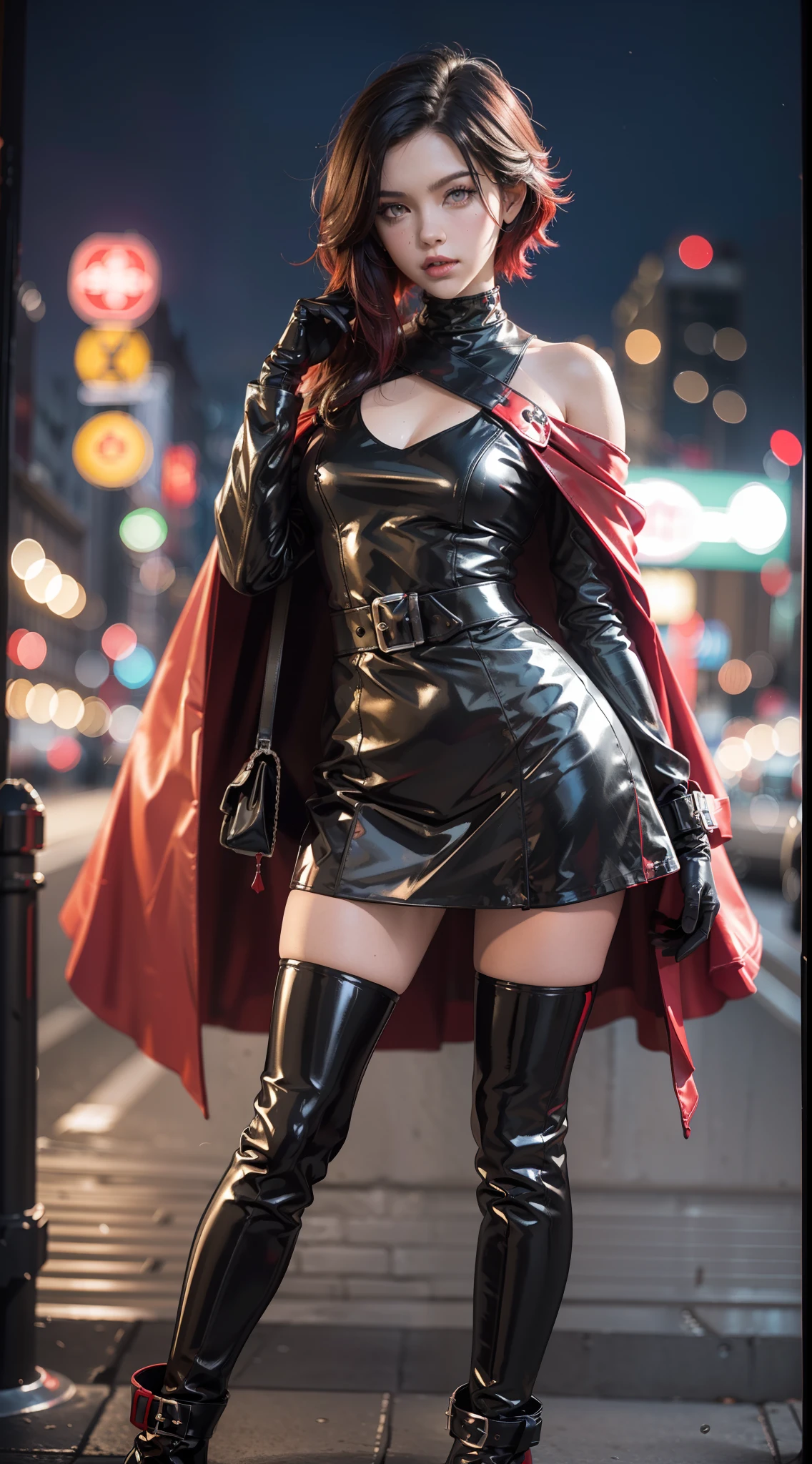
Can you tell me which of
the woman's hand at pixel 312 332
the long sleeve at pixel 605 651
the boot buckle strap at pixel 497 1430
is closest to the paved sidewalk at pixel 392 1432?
the boot buckle strap at pixel 497 1430

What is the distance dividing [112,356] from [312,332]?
205 centimetres

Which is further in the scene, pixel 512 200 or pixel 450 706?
pixel 512 200

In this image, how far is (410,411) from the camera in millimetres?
1785

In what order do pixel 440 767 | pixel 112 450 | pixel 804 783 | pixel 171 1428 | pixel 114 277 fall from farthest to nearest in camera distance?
pixel 112 450
pixel 114 277
pixel 804 783
pixel 440 767
pixel 171 1428

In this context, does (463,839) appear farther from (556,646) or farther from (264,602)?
(264,602)

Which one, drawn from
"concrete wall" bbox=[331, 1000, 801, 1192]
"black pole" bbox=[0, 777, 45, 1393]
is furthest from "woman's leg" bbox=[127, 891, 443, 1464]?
"concrete wall" bbox=[331, 1000, 801, 1192]

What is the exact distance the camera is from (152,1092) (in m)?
3.94

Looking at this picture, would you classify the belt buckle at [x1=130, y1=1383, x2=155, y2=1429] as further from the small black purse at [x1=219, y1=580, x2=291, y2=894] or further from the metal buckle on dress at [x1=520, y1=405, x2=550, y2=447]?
the metal buckle on dress at [x1=520, y1=405, x2=550, y2=447]

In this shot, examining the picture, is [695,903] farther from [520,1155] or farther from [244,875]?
[244,875]

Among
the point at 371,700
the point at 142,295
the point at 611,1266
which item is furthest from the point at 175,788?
the point at 142,295

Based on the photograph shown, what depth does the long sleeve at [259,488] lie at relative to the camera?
173cm

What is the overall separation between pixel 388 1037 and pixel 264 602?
2.77 feet

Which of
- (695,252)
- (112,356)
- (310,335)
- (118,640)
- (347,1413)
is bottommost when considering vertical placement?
(347,1413)

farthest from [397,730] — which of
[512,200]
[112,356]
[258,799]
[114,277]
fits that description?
[112,356]
